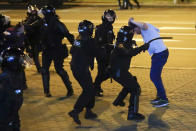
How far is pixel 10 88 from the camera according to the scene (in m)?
5.28

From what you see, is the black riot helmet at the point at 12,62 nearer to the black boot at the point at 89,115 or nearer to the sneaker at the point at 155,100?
the black boot at the point at 89,115

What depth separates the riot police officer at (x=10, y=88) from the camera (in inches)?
205

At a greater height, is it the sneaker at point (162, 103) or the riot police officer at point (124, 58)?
the riot police officer at point (124, 58)

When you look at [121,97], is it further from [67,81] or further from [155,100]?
[67,81]

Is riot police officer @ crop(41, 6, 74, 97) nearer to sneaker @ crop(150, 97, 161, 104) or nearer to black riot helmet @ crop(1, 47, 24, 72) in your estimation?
sneaker @ crop(150, 97, 161, 104)

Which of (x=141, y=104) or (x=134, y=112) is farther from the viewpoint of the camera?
(x=141, y=104)

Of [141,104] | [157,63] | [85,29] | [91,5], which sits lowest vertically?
[141,104]

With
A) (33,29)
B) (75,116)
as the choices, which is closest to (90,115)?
(75,116)

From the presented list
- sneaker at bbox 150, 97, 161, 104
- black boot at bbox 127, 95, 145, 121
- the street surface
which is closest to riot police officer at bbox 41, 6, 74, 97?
the street surface

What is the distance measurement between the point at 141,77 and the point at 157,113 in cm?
256

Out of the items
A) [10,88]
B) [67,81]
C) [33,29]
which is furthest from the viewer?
[33,29]

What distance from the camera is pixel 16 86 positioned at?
5.43m

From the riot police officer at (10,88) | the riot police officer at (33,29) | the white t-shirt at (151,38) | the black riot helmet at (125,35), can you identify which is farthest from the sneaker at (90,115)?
the riot police officer at (33,29)

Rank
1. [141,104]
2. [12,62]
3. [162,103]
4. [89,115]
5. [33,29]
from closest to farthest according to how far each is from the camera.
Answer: [12,62] → [89,115] → [162,103] → [141,104] → [33,29]
